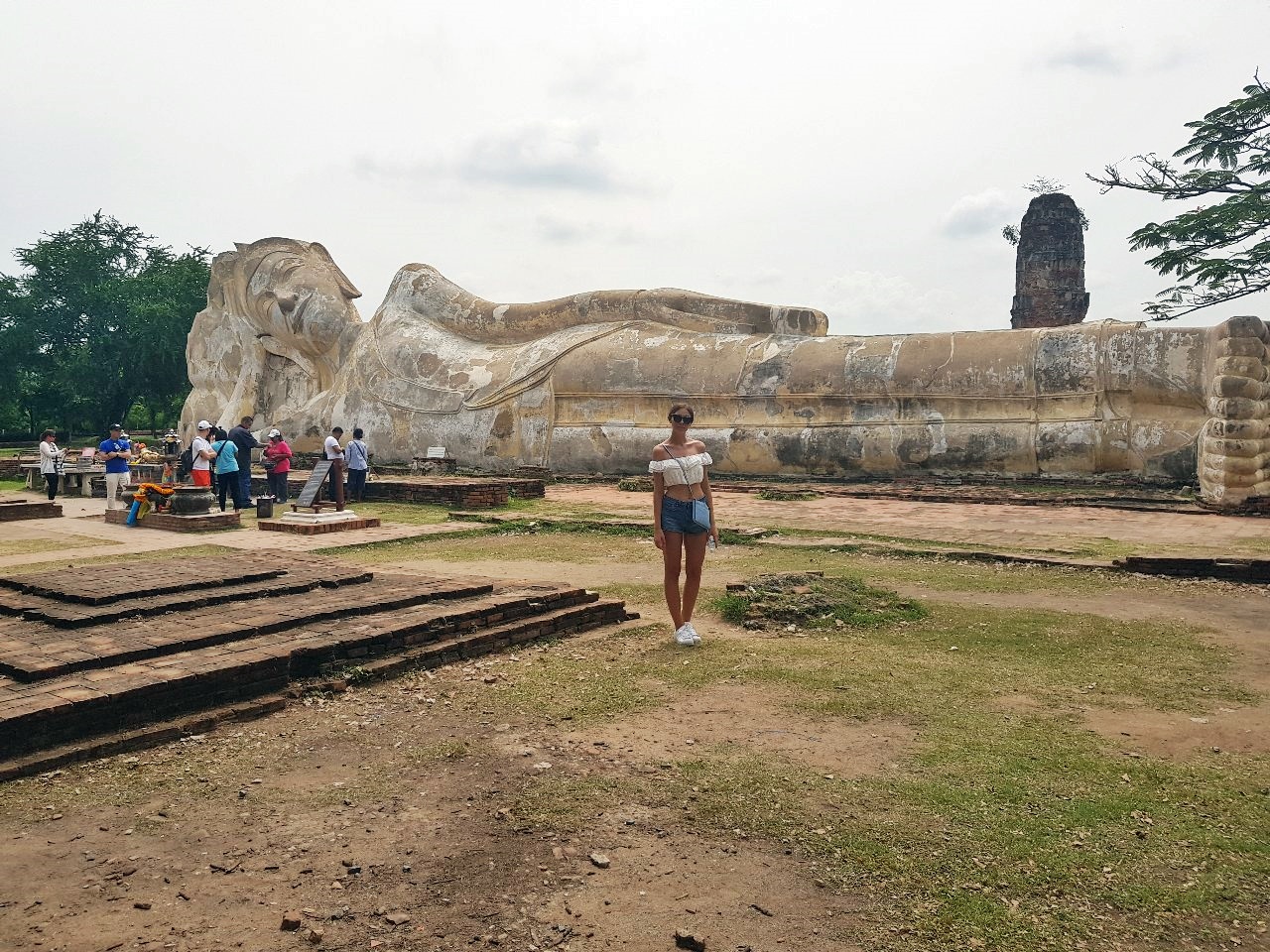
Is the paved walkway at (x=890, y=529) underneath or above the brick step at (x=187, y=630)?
above

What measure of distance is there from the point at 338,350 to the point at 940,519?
1134 centimetres

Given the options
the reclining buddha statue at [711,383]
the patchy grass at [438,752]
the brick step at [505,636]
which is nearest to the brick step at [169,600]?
the brick step at [505,636]

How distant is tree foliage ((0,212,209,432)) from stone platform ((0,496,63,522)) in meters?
19.5

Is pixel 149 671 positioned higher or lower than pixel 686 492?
lower

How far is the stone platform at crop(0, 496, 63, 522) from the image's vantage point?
1173cm

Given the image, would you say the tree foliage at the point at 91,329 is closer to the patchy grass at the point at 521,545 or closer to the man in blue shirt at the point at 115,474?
the man in blue shirt at the point at 115,474

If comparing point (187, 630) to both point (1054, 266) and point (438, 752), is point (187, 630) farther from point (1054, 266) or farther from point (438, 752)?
point (1054, 266)

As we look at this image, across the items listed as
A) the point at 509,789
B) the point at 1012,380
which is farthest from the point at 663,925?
the point at 1012,380

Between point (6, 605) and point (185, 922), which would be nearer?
point (185, 922)

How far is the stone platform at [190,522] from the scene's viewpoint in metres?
10.7

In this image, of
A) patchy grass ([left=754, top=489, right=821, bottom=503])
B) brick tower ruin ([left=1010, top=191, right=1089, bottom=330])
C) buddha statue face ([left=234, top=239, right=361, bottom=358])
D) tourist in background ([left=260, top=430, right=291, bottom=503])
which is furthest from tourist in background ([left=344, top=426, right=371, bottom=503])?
brick tower ruin ([left=1010, top=191, right=1089, bottom=330])

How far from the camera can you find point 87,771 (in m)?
3.56

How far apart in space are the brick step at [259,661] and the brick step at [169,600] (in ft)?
2.37

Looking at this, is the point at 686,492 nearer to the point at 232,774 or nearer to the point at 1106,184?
the point at 232,774
